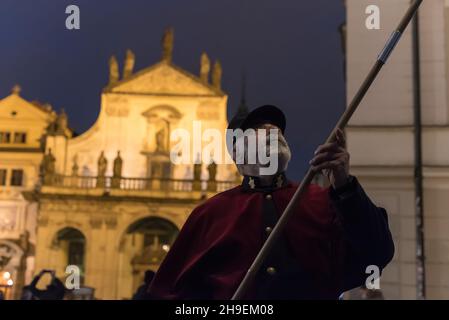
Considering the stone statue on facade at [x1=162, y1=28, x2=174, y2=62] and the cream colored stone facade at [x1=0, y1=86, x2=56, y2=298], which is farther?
the stone statue on facade at [x1=162, y1=28, x2=174, y2=62]

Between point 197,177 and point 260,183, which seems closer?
point 260,183

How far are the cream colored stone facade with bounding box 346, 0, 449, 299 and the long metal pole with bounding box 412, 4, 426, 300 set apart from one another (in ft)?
0.13

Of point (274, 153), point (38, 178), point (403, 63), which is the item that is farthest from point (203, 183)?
point (274, 153)

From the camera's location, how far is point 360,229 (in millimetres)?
1157

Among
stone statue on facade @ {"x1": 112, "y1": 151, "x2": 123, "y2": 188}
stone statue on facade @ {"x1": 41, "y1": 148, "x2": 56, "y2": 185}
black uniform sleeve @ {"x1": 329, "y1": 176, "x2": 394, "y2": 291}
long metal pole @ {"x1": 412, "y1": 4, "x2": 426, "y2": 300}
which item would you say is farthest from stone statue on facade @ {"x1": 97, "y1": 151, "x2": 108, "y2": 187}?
black uniform sleeve @ {"x1": 329, "y1": 176, "x2": 394, "y2": 291}

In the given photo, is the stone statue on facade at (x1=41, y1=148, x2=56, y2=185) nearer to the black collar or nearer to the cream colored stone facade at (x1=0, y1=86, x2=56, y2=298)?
the cream colored stone facade at (x1=0, y1=86, x2=56, y2=298)

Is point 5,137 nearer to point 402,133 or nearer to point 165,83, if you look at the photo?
point 165,83

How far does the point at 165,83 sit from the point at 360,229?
1261cm

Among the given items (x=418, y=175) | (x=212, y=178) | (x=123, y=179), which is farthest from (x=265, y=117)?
(x=123, y=179)

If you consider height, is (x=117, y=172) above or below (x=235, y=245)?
above

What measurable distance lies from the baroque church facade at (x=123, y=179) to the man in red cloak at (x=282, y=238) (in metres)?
10.4

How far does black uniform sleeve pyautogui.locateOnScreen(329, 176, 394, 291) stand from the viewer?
114 cm

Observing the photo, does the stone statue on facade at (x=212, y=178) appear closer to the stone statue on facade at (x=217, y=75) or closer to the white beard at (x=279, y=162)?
the stone statue on facade at (x=217, y=75)

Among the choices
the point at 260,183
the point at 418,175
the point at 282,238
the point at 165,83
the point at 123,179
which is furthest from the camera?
the point at 165,83
